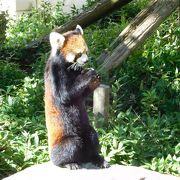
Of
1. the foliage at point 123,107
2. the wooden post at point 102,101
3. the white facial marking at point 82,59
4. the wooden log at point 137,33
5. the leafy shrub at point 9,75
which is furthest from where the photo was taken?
the leafy shrub at point 9,75

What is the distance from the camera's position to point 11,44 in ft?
29.3

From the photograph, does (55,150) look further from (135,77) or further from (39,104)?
(135,77)

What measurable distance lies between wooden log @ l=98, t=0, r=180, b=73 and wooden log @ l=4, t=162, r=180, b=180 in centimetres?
244

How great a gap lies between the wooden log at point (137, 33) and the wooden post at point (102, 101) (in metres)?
1.09

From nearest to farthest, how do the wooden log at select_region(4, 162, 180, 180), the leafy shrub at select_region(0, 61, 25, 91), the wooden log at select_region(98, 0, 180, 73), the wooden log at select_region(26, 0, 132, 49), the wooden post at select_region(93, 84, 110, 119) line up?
the wooden log at select_region(4, 162, 180, 180) → the wooden post at select_region(93, 84, 110, 119) → the wooden log at select_region(98, 0, 180, 73) → the leafy shrub at select_region(0, 61, 25, 91) → the wooden log at select_region(26, 0, 132, 49)

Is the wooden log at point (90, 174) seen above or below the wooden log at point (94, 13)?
below

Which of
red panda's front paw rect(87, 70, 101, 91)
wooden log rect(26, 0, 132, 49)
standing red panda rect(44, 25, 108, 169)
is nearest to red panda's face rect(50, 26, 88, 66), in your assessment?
standing red panda rect(44, 25, 108, 169)

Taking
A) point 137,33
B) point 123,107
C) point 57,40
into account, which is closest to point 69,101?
point 57,40

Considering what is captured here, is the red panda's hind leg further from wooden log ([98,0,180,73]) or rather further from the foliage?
wooden log ([98,0,180,73])

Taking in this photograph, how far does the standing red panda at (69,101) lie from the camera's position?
393cm

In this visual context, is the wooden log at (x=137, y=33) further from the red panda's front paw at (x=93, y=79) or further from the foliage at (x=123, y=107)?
the red panda's front paw at (x=93, y=79)

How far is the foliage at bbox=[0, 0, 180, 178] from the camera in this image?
198 inches

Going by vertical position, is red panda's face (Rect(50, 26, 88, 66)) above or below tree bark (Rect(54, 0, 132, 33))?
below

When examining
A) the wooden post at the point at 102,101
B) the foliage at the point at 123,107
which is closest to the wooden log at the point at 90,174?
the foliage at the point at 123,107
